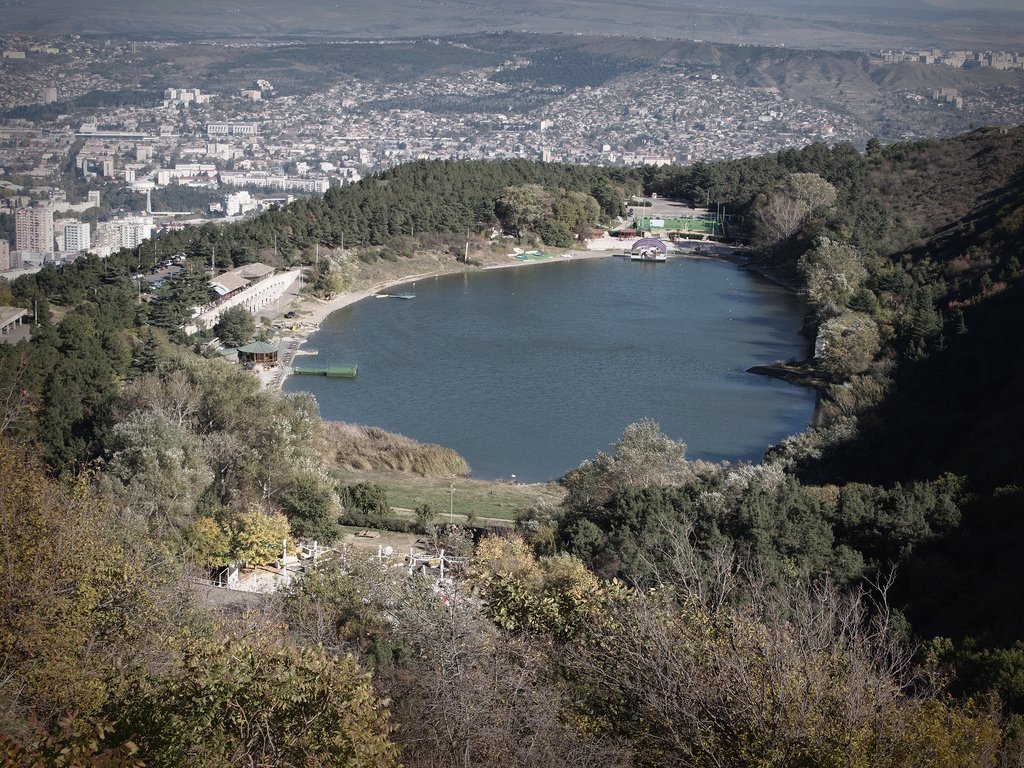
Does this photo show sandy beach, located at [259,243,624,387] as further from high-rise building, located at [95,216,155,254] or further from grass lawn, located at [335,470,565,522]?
high-rise building, located at [95,216,155,254]

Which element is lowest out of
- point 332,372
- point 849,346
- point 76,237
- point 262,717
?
point 76,237

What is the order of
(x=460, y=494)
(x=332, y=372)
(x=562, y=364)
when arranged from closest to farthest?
1. (x=460, y=494)
2. (x=332, y=372)
3. (x=562, y=364)

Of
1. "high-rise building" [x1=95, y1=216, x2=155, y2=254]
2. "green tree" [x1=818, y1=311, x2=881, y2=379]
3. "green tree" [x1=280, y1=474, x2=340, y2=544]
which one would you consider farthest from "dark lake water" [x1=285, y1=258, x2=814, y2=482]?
"high-rise building" [x1=95, y1=216, x2=155, y2=254]

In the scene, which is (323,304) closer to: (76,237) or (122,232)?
(122,232)

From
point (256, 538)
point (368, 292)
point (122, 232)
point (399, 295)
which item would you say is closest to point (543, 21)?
point (122, 232)

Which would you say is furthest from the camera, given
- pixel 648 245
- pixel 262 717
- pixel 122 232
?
pixel 122 232

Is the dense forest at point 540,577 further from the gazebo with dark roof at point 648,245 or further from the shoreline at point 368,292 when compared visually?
the gazebo with dark roof at point 648,245

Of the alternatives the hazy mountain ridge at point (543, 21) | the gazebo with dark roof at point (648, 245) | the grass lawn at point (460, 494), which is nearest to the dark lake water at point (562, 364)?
the grass lawn at point (460, 494)

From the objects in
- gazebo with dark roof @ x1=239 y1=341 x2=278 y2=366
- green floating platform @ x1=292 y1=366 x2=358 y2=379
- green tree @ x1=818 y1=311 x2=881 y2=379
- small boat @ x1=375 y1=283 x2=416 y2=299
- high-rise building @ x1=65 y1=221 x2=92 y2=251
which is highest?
green tree @ x1=818 y1=311 x2=881 y2=379
